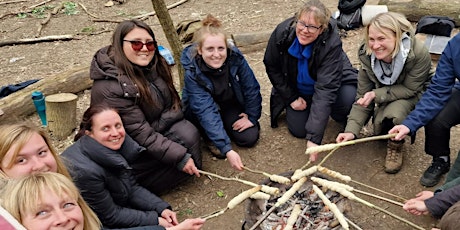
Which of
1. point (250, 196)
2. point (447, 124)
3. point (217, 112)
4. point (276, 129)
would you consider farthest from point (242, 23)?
point (250, 196)

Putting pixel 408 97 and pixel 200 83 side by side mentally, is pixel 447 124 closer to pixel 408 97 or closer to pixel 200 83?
pixel 408 97

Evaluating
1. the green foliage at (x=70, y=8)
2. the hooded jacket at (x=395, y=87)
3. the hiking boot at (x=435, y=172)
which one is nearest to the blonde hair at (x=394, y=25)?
Answer: the hooded jacket at (x=395, y=87)

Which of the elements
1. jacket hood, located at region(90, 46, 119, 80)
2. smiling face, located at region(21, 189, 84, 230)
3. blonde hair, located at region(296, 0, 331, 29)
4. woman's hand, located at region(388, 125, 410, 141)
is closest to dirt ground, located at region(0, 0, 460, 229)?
woman's hand, located at region(388, 125, 410, 141)

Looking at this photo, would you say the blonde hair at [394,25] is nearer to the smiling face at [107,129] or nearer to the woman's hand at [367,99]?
the woman's hand at [367,99]

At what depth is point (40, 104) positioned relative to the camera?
16.6ft

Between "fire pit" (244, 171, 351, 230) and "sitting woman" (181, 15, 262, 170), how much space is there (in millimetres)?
495

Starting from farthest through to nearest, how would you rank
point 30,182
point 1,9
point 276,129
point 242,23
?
1. point 1,9
2. point 242,23
3. point 276,129
4. point 30,182

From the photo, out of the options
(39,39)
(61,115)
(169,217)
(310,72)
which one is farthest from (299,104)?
(39,39)

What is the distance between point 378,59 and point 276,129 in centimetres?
137

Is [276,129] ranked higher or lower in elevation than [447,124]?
lower

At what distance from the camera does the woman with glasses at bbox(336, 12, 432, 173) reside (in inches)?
144

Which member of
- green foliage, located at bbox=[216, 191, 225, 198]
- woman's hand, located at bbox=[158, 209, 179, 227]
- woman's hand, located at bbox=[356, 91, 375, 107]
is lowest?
green foliage, located at bbox=[216, 191, 225, 198]

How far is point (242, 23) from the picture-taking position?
8023 millimetres

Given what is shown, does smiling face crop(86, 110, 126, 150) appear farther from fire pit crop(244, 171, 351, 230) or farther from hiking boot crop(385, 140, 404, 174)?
hiking boot crop(385, 140, 404, 174)
